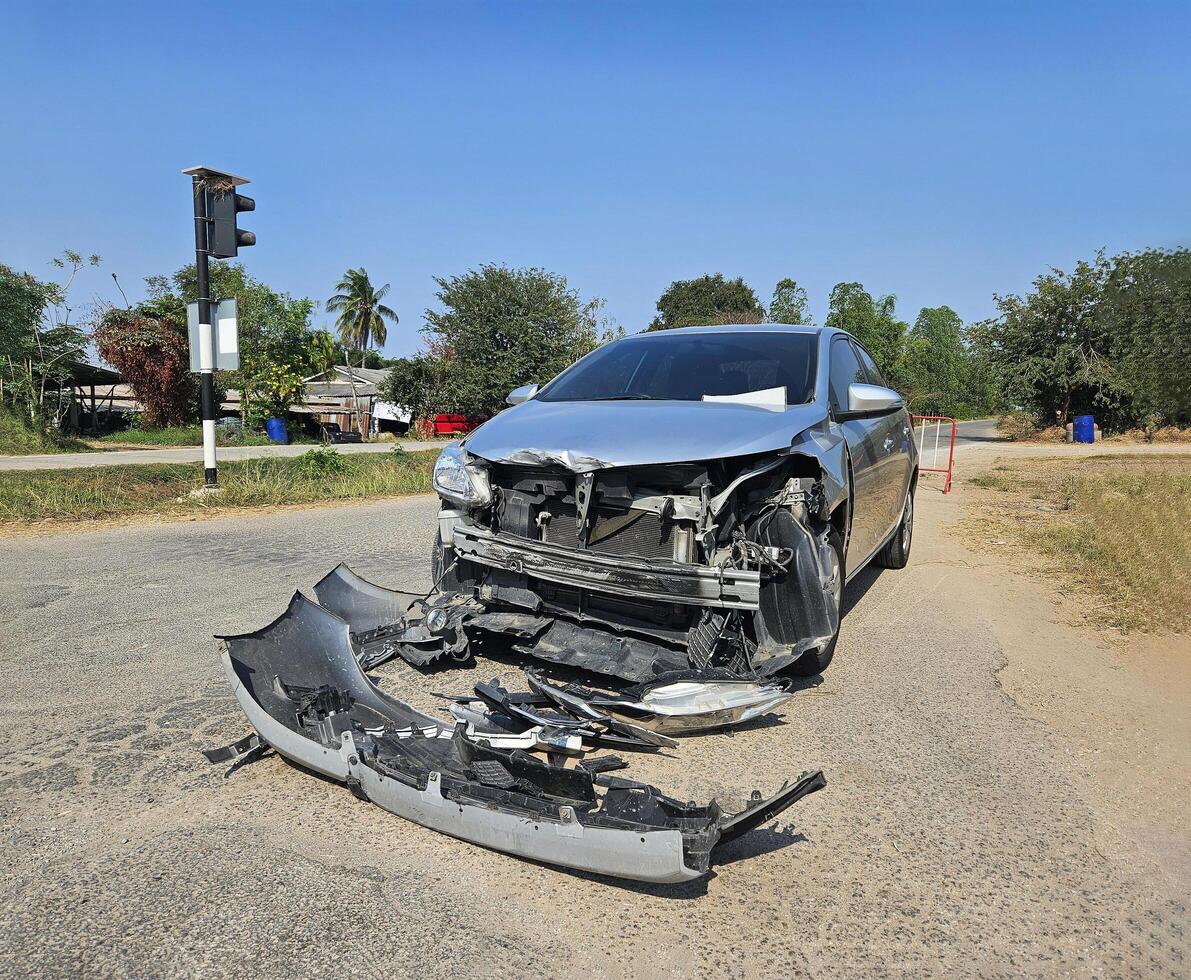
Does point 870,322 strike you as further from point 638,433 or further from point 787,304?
point 638,433

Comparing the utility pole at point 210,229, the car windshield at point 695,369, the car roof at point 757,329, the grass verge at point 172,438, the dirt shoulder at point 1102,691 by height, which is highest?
the utility pole at point 210,229

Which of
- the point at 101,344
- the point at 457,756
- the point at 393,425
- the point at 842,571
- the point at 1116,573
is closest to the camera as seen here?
the point at 457,756

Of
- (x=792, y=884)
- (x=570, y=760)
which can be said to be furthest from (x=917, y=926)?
(x=570, y=760)

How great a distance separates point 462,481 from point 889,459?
308cm

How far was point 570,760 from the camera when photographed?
332 centimetres

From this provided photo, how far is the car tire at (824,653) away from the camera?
13.5 feet

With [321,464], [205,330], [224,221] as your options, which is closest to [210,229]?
[224,221]

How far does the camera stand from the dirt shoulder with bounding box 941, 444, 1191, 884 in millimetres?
3057

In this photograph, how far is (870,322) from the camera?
62781 mm

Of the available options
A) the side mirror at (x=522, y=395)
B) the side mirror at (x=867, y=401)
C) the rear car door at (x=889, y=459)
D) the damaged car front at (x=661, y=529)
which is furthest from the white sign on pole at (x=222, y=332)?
the side mirror at (x=867, y=401)

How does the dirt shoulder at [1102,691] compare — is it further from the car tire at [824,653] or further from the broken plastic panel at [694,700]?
the broken plastic panel at [694,700]

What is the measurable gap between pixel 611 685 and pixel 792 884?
155 cm

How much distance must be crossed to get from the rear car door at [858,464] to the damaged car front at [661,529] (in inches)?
2.1

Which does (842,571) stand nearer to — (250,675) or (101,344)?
(250,675)
